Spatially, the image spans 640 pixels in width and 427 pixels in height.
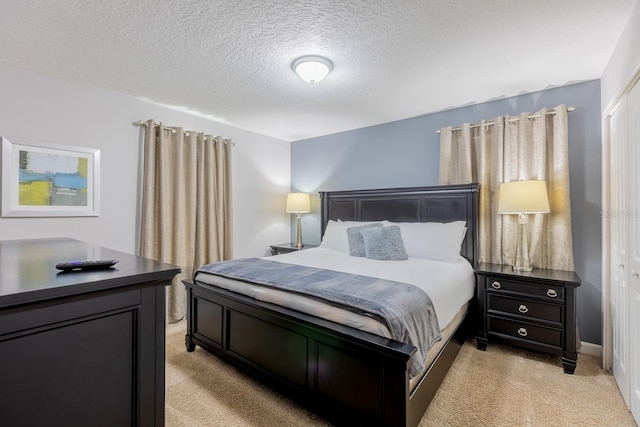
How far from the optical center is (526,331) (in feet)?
8.40

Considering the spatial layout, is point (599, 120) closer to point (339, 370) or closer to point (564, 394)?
point (564, 394)

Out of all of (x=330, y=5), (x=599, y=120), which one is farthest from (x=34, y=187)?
(x=599, y=120)

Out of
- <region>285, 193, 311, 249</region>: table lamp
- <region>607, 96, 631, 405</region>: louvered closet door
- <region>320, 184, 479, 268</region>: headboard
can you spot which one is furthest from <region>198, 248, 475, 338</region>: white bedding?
<region>285, 193, 311, 249</region>: table lamp

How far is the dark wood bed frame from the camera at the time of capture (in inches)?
59.5

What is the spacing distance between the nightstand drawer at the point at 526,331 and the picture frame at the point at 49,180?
390 centimetres

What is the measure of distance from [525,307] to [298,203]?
305cm

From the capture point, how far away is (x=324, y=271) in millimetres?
2449

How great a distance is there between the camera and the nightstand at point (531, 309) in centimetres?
238

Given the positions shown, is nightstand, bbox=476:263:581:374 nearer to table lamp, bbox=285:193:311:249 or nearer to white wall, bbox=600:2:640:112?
white wall, bbox=600:2:640:112

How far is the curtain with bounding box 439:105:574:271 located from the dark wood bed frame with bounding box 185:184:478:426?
110 cm

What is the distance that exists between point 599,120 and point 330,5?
8.62ft

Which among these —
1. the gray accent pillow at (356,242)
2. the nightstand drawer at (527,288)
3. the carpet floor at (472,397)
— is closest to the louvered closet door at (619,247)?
the carpet floor at (472,397)

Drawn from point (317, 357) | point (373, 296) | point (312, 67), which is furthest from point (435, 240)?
point (312, 67)

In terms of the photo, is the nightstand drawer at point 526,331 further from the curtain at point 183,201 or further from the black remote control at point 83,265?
the curtain at point 183,201
